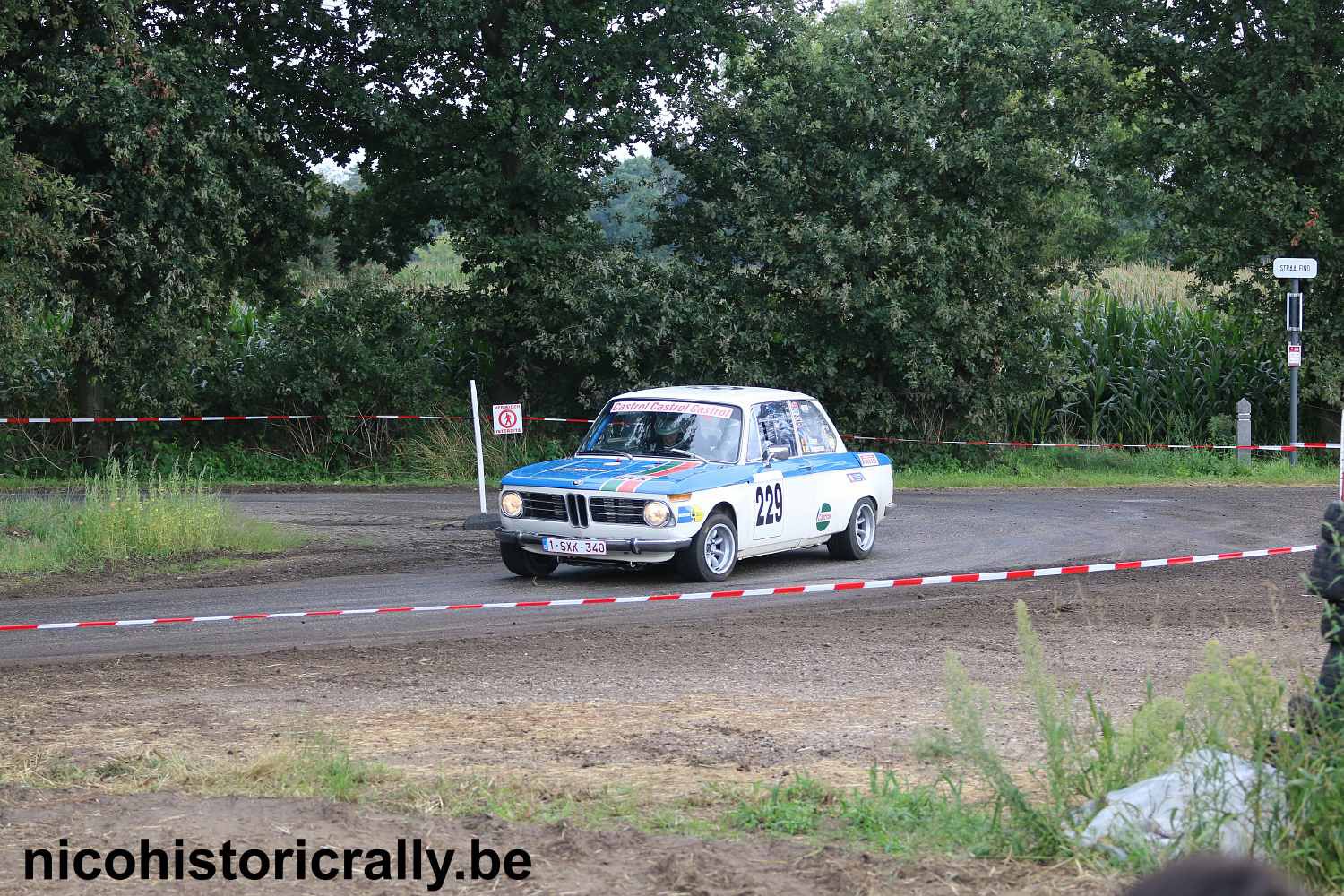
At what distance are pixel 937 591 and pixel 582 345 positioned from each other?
14.3 metres

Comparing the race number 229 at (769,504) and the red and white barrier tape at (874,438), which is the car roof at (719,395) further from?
the red and white barrier tape at (874,438)

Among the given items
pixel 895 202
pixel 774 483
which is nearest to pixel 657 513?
pixel 774 483

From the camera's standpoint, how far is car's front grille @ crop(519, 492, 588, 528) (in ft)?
44.4

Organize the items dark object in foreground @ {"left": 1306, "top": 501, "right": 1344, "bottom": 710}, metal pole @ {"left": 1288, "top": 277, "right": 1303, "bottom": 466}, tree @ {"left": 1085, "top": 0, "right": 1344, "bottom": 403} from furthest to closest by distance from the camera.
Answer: tree @ {"left": 1085, "top": 0, "right": 1344, "bottom": 403}
metal pole @ {"left": 1288, "top": 277, "right": 1303, "bottom": 466}
dark object in foreground @ {"left": 1306, "top": 501, "right": 1344, "bottom": 710}

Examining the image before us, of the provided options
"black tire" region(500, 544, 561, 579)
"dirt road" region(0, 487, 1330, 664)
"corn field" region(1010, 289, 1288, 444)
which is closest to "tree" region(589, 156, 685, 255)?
"dirt road" region(0, 487, 1330, 664)

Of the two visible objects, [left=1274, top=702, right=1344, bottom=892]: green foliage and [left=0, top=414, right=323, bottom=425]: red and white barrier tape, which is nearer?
[left=1274, top=702, right=1344, bottom=892]: green foliage

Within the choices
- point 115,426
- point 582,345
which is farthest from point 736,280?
point 115,426

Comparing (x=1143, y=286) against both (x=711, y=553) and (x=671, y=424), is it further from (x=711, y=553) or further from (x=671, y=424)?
(x=711, y=553)

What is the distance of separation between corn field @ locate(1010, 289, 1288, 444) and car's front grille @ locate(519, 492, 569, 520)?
1603cm

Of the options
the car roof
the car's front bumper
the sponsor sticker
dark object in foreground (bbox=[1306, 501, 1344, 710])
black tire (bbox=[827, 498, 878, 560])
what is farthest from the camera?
black tire (bbox=[827, 498, 878, 560])

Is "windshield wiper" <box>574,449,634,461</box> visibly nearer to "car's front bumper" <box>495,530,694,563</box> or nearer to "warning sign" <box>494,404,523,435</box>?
"car's front bumper" <box>495,530,694,563</box>

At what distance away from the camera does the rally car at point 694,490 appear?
13422mm

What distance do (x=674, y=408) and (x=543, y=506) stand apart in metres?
1.87

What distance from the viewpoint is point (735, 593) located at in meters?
12.9
